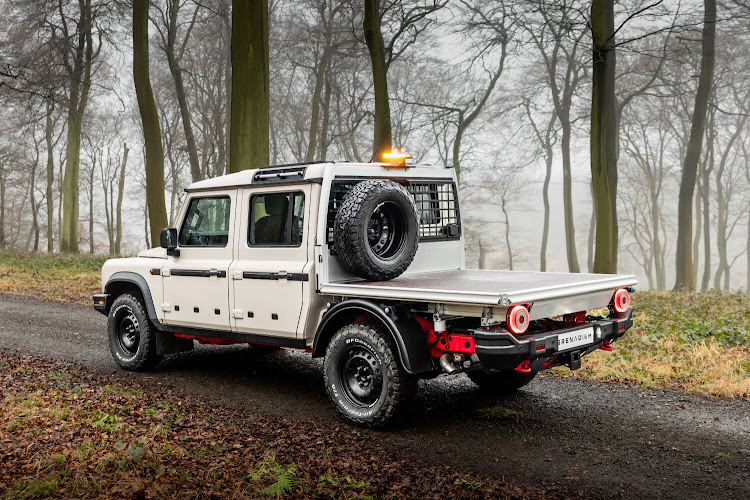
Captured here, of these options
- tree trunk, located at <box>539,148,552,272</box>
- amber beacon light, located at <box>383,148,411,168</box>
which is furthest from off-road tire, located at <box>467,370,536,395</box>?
tree trunk, located at <box>539,148,552,272</box>

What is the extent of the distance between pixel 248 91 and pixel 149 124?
A: 6.13 metres

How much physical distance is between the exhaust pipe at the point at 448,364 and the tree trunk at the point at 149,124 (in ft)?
42.9

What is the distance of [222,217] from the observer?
6684mm

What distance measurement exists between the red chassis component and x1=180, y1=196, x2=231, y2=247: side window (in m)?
2.50

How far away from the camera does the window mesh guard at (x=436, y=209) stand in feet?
22.0

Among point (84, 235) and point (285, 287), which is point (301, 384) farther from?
point (84, 235)

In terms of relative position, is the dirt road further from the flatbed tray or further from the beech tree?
the beech tree

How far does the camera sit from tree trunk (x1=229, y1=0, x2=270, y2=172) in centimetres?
1164

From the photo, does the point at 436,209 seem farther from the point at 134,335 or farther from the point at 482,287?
the point at 134,335

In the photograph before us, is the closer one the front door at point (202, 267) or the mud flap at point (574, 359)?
the mud flap at point (574, 359)

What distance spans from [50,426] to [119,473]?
1343 mm

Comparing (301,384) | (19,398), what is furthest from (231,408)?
(19,398)

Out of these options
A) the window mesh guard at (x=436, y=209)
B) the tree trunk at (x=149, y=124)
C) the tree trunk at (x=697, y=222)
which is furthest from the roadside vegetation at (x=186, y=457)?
the tree trunk at (x=697, y=222)

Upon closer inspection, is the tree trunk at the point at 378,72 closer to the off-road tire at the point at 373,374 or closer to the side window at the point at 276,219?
the side window at the point at 276,219
